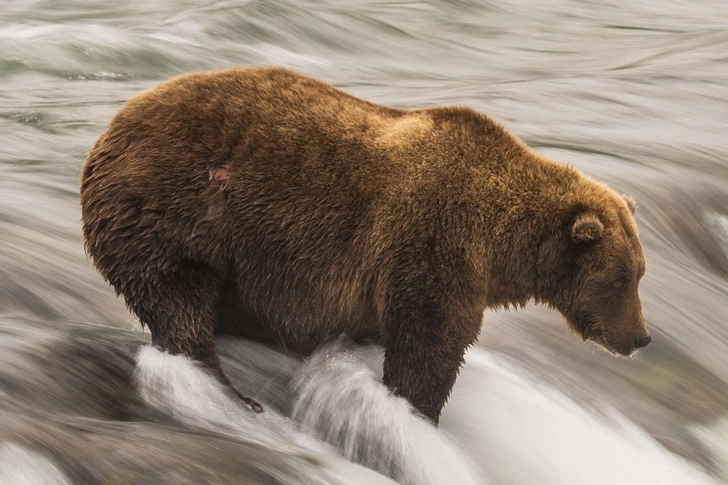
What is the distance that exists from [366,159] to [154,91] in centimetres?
89

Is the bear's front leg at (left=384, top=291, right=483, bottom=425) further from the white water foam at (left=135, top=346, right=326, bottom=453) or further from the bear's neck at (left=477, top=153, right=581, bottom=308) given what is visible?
the white water foam at (left=135, top=346, right=326, bottom=453)

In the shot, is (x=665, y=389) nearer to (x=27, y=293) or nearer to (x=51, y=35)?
(x=27, y=293)

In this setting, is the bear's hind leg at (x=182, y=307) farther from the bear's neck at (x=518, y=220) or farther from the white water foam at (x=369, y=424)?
the bear's neck at (x=518, y=220)

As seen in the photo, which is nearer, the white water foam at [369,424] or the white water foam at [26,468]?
the white water foam at [26,468]

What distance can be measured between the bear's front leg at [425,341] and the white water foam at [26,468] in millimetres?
1377

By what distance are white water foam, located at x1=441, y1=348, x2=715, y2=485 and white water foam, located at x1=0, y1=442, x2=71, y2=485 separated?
6.30ft

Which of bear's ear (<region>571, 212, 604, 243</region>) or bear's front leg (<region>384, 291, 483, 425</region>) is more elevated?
bear's ear (<region>571, 212, 604, 243</region>)

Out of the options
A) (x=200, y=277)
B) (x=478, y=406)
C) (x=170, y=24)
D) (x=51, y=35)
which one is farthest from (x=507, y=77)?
(x=200, y=277)

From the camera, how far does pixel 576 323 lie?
483 centimetres

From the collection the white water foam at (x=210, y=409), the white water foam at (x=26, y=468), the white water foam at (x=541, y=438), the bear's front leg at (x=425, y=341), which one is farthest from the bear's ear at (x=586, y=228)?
the white water foam at (x=26, y=468)

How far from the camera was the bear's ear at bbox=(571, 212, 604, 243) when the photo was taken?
4465 millimetres

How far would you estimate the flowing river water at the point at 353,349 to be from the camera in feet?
13.9

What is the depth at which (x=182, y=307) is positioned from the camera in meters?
4.43

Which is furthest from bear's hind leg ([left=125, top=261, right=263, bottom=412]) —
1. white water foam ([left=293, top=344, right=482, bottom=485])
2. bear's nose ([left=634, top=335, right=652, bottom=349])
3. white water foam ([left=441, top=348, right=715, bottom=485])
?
bear's nose ([left=634, top=335, right=652, bottom=349])
